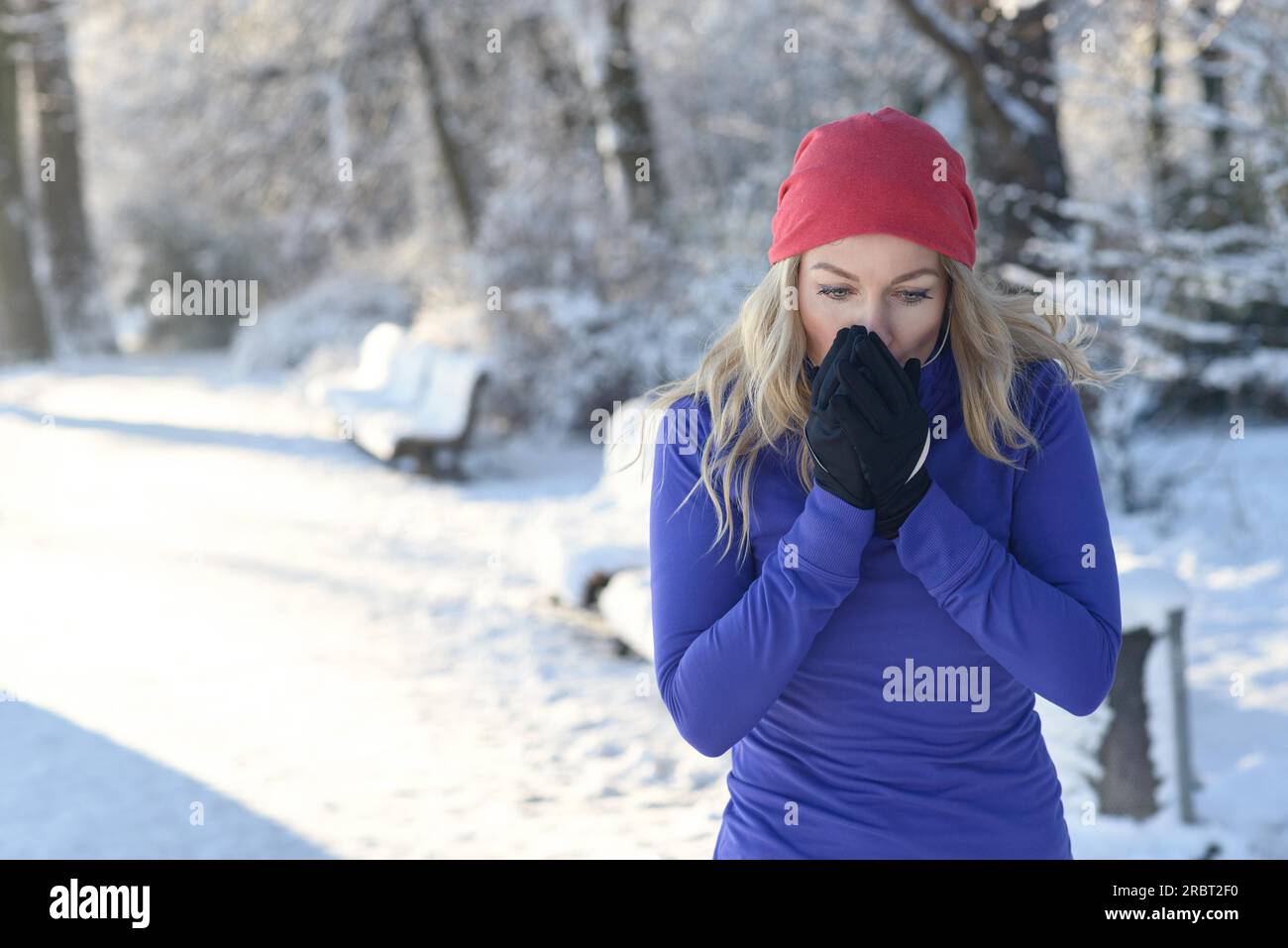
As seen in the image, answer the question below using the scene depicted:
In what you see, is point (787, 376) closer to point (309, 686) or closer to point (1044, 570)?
point (1044, 570)

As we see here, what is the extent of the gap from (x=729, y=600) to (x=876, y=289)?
45cm

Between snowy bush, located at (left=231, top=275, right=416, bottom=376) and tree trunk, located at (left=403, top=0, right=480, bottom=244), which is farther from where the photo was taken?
snowy bush, located at (left=231, top=275, right=416, bottom=376)

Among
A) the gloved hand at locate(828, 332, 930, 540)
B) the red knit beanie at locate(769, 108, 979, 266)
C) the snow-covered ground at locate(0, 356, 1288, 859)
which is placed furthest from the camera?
the snow-covered ground at locate(0, 356, 1288, 859)

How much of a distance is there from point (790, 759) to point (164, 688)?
12.8ft

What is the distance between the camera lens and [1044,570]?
1752 mm

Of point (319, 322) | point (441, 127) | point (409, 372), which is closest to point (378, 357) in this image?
point (409, 372)

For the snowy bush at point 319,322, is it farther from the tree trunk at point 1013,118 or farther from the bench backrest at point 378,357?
the tree trunk at point 1013,118

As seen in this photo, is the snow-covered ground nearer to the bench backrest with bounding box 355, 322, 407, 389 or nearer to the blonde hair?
the blonde hair

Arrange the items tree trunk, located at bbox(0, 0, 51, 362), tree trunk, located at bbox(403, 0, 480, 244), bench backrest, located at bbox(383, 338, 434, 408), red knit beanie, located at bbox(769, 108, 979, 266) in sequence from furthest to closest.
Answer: tree trunk, located at bbox(0, 0, 51, 362), tree trunk, located at bbox(403, 0, 480, 244), bench backrest, located at bbox(383, 338, 434, 408), red knit beanie, located at bbox(769, 108, 979, 266)

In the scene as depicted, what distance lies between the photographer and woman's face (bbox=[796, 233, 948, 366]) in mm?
1791

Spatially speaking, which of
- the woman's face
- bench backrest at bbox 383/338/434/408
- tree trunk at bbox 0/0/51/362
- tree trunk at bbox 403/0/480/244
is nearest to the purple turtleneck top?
the woman's face

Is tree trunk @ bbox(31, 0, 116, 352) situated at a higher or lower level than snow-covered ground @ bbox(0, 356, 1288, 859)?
higher
